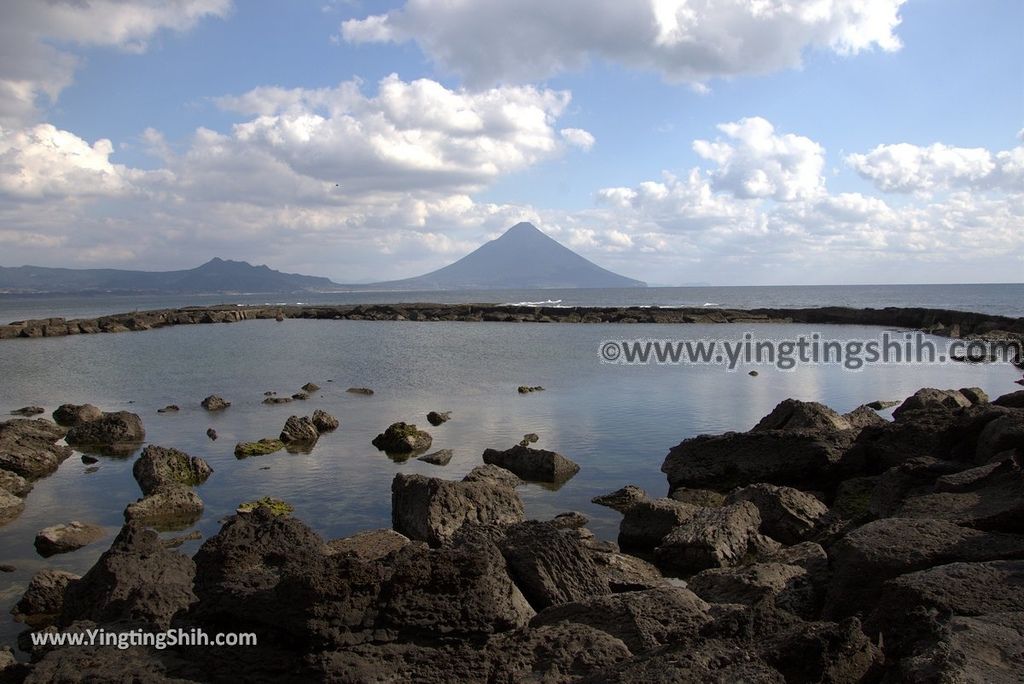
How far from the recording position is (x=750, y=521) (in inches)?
440

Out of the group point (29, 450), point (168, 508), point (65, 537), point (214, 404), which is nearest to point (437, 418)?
point (214, 404)

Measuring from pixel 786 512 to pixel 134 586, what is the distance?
899 centimetres

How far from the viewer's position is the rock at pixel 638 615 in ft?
21.3

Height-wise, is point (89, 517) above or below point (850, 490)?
below

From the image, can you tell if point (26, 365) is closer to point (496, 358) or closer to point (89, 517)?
point (496, 358)

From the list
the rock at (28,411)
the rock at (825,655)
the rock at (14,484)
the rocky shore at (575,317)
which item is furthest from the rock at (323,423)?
the rocky shore at (575,317)

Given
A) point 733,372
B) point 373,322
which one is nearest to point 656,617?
point 733,372

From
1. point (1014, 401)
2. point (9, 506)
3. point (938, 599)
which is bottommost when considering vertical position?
point (9, 506)

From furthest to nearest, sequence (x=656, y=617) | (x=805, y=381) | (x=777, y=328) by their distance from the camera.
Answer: (x=777, y=328) → (x=805, y=381) → (x=656, y=617)

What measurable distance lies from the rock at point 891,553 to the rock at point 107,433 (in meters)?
18.6

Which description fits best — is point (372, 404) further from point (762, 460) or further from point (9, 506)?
point (762, 460)

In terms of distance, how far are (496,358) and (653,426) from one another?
2117cm

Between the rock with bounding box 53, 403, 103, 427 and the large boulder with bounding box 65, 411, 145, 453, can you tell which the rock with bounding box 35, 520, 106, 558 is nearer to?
the large boulder with bounding box 65, 411, 145, 453

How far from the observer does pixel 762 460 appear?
1469 cm
